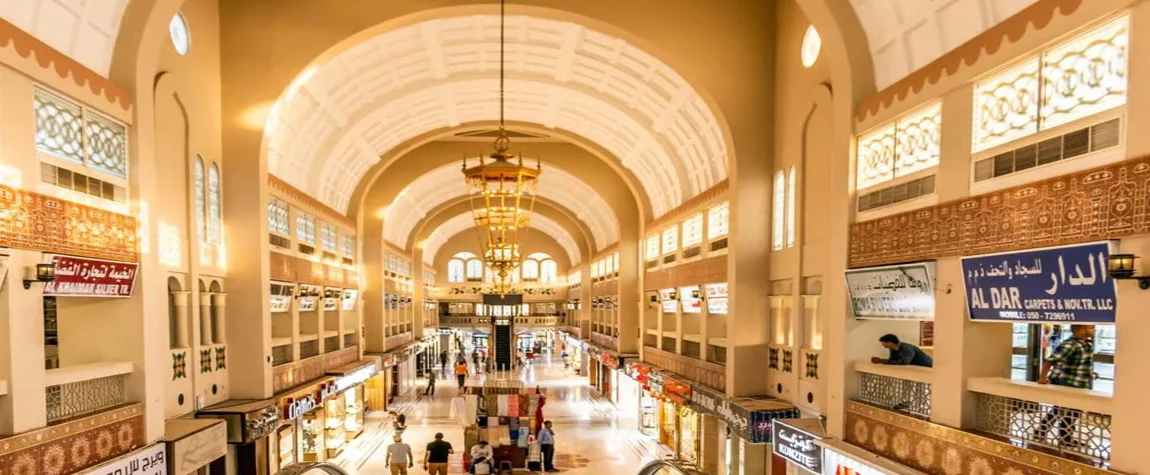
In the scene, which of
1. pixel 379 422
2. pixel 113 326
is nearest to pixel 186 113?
pixel 113 326

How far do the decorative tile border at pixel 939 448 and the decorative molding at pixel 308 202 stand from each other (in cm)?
1029

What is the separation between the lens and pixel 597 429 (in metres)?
19.3

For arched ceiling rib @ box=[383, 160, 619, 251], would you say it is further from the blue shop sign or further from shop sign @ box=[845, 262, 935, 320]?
the blue shop sign

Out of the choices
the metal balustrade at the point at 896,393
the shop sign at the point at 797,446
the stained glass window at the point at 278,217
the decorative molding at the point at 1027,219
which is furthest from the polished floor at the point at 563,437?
the decorative molding at the point at 1027,219

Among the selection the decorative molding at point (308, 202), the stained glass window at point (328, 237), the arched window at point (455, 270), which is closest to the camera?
the decorative molding at point (308, 202)

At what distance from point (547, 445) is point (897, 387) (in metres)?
8.36

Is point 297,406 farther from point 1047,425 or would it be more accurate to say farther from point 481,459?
point 1047,425

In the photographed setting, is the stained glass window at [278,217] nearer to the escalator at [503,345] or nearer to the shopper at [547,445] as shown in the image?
the shopper at [547,445]

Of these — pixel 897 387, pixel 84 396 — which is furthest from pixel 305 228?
pixel 897 387

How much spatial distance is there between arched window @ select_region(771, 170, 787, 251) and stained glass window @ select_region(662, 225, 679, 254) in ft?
17.4

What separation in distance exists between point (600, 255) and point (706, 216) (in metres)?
13.6

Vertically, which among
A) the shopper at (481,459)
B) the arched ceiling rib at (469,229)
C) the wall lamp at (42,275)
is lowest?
the shopper at (481,459)

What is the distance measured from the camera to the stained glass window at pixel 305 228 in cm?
1399

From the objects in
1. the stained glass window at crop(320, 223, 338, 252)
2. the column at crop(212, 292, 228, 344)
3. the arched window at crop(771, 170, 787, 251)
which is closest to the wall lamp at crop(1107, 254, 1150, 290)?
the arched window at crop(771, 170, 787, 251)
